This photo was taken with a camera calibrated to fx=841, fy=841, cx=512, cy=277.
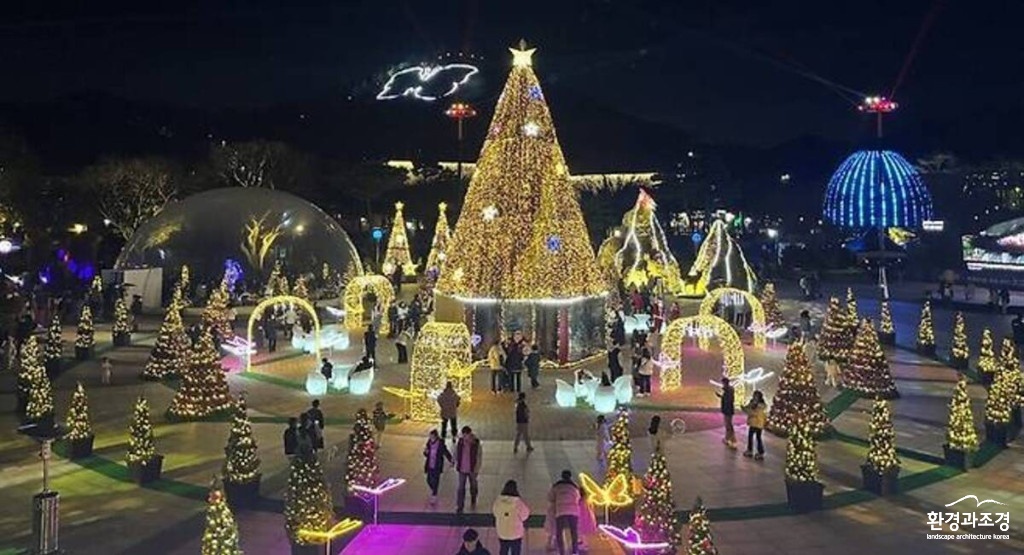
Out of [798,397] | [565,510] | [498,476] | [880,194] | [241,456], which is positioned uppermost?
[880,194]

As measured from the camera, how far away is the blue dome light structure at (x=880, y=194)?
61.8 metres

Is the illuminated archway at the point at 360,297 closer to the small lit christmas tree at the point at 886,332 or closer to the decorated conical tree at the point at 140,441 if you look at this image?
the decorated conical tree at the point at 140,441

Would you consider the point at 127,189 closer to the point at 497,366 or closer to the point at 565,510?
the point at 497,366

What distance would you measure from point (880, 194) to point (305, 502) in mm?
60275

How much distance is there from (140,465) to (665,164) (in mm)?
88319

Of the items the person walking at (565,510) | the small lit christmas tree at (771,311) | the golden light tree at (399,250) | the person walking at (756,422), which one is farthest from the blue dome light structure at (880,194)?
the person walking at (565,510)

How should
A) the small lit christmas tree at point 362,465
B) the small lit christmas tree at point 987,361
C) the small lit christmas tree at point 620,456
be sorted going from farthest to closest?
the small lit christmas tree at point 987,361, the small lit christmas tree at point 362,465, the small lit christmas tree at point 620,456

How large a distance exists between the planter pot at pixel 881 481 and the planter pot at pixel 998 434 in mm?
4251

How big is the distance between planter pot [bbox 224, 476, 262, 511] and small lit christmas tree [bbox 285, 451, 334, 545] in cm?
242

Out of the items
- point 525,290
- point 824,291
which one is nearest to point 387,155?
point 824,291

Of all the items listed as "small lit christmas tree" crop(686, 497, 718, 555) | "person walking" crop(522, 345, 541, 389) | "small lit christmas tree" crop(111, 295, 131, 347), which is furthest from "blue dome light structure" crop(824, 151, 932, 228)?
"small lit christmas tree" crop(686, 497, 718, 555)

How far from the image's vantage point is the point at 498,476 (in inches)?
554

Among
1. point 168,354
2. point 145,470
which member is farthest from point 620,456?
point 168,354

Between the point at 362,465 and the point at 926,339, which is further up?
the point at 926,339
